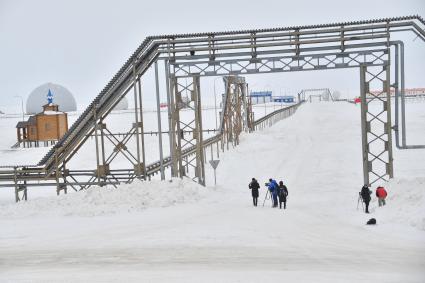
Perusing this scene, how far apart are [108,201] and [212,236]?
6519mm

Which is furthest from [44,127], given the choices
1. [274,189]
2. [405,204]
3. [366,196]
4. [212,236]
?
[405,204]

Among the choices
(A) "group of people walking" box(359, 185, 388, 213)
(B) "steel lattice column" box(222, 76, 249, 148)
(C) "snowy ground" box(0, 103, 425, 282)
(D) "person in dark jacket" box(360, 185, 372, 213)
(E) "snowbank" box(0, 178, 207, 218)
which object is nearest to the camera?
(C) "snowy ground" box(0, 103, 425, 282)

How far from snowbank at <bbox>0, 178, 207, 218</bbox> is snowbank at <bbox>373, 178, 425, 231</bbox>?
290 inches

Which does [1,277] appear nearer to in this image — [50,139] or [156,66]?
[156,66]

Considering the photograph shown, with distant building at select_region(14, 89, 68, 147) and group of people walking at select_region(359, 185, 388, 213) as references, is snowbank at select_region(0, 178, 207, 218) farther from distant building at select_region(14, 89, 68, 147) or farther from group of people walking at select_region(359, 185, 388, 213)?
distant building at select_region(14, 89, 68, 147)

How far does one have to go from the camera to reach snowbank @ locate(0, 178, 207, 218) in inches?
769

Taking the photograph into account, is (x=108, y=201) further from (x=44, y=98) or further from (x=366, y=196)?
(x=44, y=98)

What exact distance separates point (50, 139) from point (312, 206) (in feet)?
141

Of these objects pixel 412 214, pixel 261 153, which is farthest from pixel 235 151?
pixel 412 214

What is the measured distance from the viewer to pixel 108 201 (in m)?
20.0

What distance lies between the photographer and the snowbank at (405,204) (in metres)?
16.1

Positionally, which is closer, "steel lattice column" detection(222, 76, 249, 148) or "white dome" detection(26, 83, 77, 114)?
"steel lattice column" detection(222, 76, 249, 148)

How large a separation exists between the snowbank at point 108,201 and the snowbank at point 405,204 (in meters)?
7.36

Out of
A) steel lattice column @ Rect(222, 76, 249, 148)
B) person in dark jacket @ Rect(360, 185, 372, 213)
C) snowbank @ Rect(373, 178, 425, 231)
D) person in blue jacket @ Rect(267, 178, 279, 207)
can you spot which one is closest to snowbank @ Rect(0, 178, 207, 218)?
person in blue jacket @ Rect(267, 178, 279, 207)
